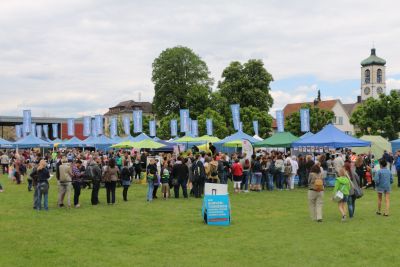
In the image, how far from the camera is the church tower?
11381 cm

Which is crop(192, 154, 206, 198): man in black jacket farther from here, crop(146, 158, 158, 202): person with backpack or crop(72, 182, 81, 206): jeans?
crop(72, 182, 81, 206): jeans

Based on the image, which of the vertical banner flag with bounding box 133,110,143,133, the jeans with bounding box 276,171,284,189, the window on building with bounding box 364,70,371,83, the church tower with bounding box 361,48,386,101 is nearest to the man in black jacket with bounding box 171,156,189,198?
the jeans with bounding box 276,171,284,189

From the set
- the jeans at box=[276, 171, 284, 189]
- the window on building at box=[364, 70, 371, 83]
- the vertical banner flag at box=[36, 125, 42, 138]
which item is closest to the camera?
the jeans at box=[276, 171, 284, 189]

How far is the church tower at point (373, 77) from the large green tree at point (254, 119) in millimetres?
66367

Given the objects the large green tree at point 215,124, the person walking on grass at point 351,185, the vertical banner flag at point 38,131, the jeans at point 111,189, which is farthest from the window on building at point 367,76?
the person walking on grass at point 351,185

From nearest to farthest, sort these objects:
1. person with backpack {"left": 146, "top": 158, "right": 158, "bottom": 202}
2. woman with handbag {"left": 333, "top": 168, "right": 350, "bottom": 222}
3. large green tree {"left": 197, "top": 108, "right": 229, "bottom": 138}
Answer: woman with handbag {"left": 333, "top": 168, "right": 350, "bottom": 222}
person with backpack {"left": 146, "top": 158, "right": 158, "bottom": 202}
large green tree {"left": 197, "top": 108, "right": 229, "bottom": 138}

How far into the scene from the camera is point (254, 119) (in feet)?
175

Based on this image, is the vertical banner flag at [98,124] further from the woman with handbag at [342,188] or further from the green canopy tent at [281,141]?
the woman with handbag at [342,188]

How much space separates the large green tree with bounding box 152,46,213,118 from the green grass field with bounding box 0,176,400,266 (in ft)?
156

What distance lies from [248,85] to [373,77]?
212ft

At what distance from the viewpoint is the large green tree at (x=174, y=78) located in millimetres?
63094

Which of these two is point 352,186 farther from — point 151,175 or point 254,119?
point 254,119

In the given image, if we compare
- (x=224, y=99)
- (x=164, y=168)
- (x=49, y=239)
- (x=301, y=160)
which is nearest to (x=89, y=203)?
(x=164, y=168)

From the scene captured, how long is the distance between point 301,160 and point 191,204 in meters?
7.53
